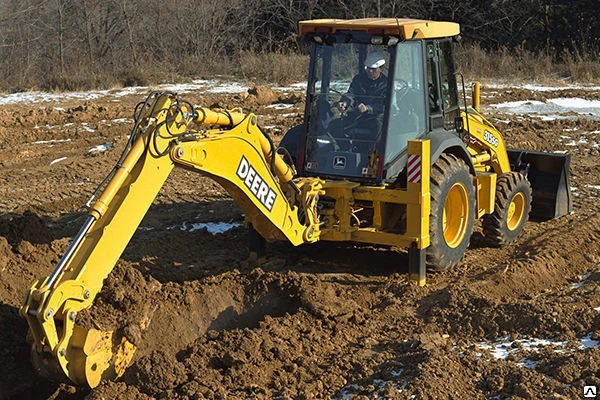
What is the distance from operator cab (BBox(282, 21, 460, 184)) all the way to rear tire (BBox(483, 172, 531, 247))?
131 cm

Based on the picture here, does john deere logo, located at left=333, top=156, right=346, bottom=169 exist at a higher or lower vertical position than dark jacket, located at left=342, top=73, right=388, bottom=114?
lower

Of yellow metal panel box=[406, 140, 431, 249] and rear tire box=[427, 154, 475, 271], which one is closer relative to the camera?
Result: yellow metal panel box=[406, 140, 431, 249]

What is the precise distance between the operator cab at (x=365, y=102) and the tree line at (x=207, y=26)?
15.9 meters

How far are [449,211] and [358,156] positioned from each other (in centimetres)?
118

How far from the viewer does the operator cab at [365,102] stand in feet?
24.8

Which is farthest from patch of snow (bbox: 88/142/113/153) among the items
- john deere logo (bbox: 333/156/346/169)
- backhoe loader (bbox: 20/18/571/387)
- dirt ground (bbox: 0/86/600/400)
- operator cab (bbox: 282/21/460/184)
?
john deere logo (bbox: 333/156/346/169)

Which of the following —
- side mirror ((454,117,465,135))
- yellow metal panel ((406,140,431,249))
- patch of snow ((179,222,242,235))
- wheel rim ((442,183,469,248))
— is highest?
side mirror ((454,117,465,135))

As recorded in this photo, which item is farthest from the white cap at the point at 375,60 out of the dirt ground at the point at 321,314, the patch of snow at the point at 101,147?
the patch of snow at the point at 101,147

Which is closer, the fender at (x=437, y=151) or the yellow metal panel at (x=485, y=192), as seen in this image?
the fender at (x=437, y=151)

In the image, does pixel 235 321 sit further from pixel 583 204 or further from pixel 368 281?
pixel 583 204

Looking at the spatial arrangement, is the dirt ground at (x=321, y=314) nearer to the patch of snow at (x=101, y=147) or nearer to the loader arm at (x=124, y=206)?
the loader arm at (x=124, y=206)

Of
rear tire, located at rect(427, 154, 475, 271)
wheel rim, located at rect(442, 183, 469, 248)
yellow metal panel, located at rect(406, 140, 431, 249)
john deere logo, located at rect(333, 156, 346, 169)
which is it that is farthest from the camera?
wheel rim, located at rect(442, 183, 469, 248)

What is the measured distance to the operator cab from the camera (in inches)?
298

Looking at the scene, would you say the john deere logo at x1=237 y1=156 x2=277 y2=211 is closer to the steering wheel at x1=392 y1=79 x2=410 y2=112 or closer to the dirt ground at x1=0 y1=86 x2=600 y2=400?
the dirt ground at x1=0 y1=86 x2=600 y2=400
